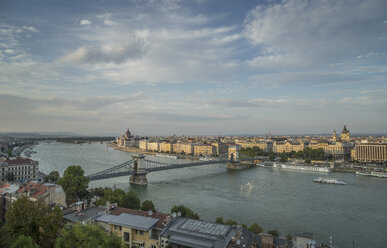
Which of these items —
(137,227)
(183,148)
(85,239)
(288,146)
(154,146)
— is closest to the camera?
(85,239)

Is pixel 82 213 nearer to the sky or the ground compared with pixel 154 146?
nearer to the sky

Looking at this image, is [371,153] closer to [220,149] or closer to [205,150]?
[220,149]

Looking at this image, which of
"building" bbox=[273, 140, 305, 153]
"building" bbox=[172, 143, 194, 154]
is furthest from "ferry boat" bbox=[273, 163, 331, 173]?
"building" bbox=[172, 143, 194, 154]

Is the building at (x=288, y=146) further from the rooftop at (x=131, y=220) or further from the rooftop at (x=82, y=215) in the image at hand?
the rooftop at (x=131, y=220)

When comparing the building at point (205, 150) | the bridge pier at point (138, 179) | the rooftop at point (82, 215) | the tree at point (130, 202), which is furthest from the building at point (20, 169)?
the building at point (205, 150)

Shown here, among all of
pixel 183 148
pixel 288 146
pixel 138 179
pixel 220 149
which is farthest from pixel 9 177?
pixel 288 146

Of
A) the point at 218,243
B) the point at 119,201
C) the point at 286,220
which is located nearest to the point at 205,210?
the point at 286,220
